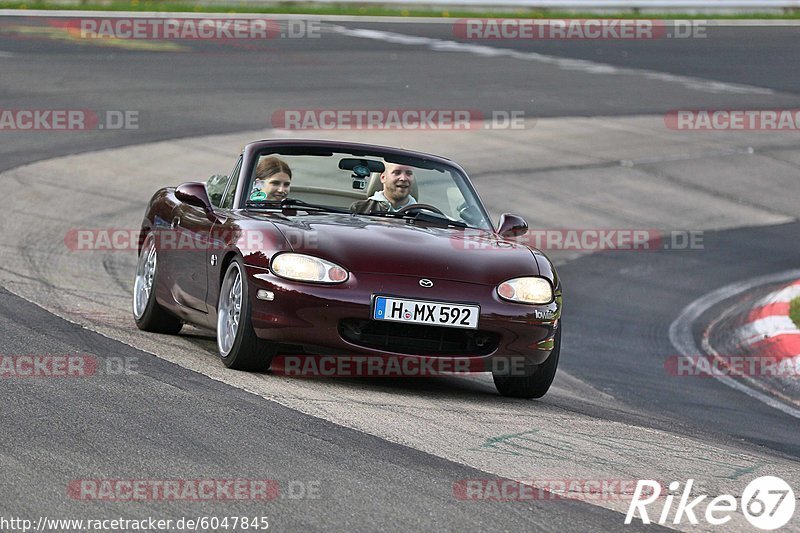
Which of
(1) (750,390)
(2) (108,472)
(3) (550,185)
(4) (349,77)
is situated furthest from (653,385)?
(4) (349,77)

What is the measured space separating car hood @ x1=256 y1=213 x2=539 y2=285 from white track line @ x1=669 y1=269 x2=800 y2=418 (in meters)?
2.46

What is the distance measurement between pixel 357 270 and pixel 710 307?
20.6ft

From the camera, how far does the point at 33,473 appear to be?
5.02 m

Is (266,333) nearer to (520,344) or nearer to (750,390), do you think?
(520,344)

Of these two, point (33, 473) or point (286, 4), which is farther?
point (286, 4)

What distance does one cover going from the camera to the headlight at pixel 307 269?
7.28 m

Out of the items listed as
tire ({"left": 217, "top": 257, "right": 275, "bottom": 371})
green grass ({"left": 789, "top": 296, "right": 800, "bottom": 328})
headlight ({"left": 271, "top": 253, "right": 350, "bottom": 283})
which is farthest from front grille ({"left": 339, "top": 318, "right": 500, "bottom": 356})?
green grass ({"left": 789, "top": 296, "right": 800, "bottom": 328})

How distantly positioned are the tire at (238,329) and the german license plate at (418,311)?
0.66m

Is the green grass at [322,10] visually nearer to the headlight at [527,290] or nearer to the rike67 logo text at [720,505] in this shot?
the headlight at [527,290]

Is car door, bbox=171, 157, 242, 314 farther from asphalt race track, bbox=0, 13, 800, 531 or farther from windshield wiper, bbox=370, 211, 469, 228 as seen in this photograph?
windshield wiper, bbox=370, 211, 469, 228

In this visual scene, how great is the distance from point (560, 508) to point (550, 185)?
1288 centimetres

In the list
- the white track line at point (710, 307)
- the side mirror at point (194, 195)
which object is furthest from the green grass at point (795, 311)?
the side mirror at point (194, 195)

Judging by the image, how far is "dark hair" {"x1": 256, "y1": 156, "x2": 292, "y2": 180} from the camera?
28.1 ft

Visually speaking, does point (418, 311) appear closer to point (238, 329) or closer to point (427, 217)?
point (238, 329)
